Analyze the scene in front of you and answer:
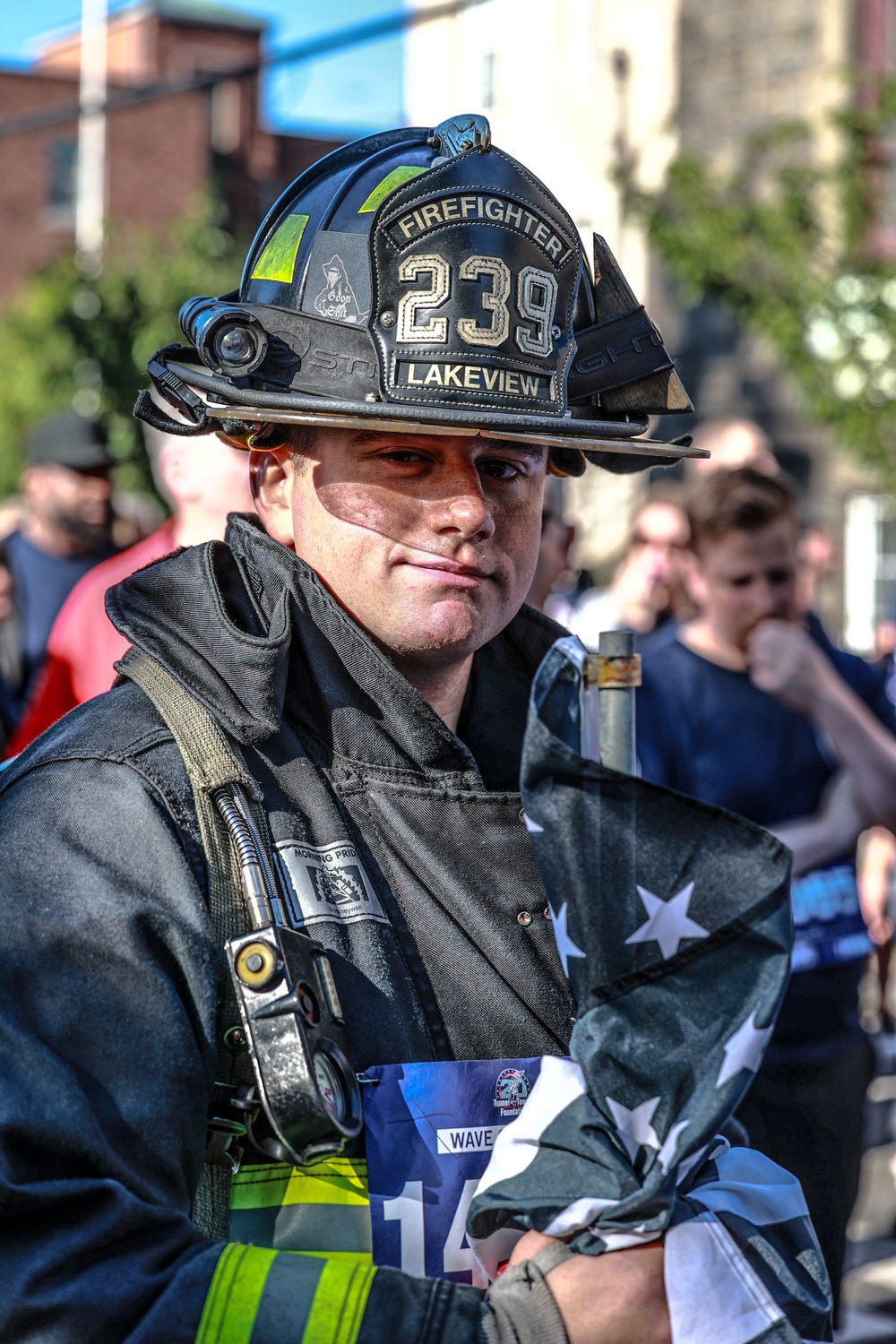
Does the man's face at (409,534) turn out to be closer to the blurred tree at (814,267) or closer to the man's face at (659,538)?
the man's face at (659,538)

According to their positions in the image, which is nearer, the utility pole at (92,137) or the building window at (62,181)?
the utility pole at (92,137)

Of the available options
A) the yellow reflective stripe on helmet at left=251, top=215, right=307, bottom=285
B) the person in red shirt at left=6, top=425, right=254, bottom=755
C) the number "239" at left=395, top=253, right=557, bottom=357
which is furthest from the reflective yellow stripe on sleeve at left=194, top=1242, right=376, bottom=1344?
the person in red shirt at left=6, top=425, right=254, bottom=755

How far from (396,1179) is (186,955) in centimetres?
36

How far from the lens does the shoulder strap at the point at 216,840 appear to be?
5.63 ft

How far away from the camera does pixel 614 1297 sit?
160 cm

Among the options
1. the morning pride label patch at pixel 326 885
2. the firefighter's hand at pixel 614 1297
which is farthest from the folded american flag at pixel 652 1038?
the morning pride label patch at pixel 326 885

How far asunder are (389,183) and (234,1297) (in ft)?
4.30

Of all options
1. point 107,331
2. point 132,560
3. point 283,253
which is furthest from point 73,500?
point 107,331

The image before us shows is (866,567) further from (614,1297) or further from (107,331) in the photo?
(614,1297)

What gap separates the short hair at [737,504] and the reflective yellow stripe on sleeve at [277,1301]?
3078 millimetres

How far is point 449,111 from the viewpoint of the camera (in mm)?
14492

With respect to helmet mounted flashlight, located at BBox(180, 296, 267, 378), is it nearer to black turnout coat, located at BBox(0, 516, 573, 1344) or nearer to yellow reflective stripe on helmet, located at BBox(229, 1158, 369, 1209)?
black turnout coat, located at BBox(0, 516, 573, 1344)

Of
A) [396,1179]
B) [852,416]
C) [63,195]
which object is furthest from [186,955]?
[63,195]

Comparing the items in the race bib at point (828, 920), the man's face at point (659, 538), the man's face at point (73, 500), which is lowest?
the race bib at point (828, 920)
